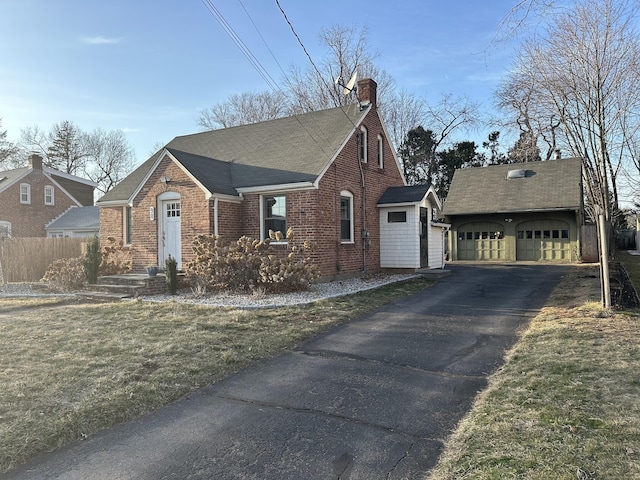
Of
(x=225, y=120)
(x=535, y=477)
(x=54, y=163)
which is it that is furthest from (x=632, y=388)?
(x=54, y=163)

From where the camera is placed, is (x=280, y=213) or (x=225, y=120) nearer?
(x=280, y=213)

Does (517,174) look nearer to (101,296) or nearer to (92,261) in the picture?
(92,261)

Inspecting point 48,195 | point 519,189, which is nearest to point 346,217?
point 519,189

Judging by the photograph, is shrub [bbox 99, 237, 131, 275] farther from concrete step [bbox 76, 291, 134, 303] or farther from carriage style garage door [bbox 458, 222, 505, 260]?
carriage style garage door [bbox 458, 222, 505, 260]

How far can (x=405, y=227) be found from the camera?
56.4ft

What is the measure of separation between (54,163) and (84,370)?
→ 51553mm

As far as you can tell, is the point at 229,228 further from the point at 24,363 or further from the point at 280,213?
the point at 24,363

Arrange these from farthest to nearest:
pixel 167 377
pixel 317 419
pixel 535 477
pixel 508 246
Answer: pixel 508 246 → pixel 167 377 → pixel 317 419 → pixel 535 477

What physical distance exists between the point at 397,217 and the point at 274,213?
17.0ft

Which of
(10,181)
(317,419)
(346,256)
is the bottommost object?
(317,419)

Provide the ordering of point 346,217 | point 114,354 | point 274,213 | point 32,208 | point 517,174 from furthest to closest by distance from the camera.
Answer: point 32,208 < point 517,174 < point 346,217 < point 274,213 < point 114,354

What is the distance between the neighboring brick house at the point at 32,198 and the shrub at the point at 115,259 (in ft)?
54.9

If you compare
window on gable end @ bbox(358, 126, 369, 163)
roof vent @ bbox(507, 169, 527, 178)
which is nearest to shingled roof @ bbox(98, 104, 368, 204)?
window on gable end @ bbox(358, 126, 369, 163)

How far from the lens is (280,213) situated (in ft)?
47.9
